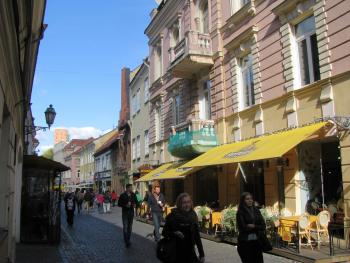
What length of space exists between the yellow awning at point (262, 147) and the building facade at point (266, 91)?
10.5 inches

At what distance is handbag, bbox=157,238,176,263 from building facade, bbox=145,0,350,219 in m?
6.50

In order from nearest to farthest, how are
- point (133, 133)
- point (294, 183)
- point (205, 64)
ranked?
point (294, 183) → point (205, 64) → point (133, 133)

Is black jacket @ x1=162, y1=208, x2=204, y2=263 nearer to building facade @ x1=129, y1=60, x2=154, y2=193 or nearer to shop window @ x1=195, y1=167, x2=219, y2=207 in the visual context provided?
shop window @ x1=195, y1=167, x2=219, y2=207

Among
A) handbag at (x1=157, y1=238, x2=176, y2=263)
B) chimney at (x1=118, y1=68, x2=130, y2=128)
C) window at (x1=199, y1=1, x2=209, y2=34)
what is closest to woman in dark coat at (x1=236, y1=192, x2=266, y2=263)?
handbag at (x1=157, y1=238, x2=176, y2=263)

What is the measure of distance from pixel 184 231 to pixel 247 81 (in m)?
12.0

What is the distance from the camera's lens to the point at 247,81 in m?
17.2

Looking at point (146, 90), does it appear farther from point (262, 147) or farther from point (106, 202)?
point (262, 147)

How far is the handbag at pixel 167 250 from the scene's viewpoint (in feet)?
18.7

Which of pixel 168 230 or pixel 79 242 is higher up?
pixel 168 230

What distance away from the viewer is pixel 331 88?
12.2 m

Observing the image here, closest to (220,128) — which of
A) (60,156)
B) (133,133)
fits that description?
(133,133)

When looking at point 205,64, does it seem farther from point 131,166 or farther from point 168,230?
point 131,166

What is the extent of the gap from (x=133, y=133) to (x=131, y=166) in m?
2.76

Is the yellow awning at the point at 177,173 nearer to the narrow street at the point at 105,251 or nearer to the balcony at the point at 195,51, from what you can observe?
the narrow street at the point at 105,251
